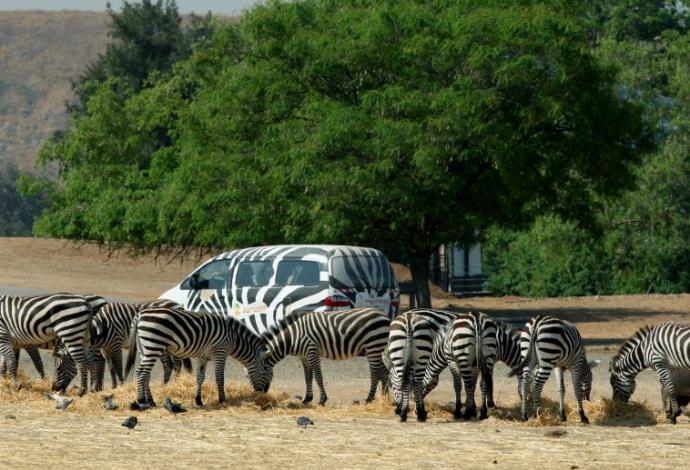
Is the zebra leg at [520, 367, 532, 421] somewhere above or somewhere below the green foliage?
below

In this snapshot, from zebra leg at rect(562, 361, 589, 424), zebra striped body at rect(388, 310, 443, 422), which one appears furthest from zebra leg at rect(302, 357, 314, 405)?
zebra leg at rect(562, 361, 589, 424)

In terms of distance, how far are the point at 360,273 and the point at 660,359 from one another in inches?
285

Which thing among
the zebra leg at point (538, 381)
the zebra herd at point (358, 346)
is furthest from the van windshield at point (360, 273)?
the zebra leg at point (538, 381)

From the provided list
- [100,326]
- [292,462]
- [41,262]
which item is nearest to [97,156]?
[41,262]

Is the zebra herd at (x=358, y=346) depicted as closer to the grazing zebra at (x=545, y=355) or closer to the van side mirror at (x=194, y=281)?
the grazing zebra at (x=545, y=355)

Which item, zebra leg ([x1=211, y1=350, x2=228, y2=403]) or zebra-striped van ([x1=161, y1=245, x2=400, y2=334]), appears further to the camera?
zebra-striped van ([x1=161, y1=245, x2=400, y2=334])

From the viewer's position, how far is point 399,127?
93.2ft

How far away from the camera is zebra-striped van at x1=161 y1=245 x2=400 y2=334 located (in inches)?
923

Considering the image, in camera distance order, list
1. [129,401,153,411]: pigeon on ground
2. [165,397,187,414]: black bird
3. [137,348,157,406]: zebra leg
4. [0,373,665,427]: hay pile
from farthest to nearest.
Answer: [137,348,157,406]: zebra leg
[129,401,153,411]: pigeon on ground
[165,397,187,414]: black bird
[0,373,665,427]: hay pile

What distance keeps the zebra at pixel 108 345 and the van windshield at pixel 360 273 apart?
391cm

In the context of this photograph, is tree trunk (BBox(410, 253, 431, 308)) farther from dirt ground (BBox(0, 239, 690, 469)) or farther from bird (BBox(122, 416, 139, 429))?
bird (BBox(122, 416, 139, 429))

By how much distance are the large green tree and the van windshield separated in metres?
4.85

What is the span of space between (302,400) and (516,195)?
12.2 metres

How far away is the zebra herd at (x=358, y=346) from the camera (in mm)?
17016
